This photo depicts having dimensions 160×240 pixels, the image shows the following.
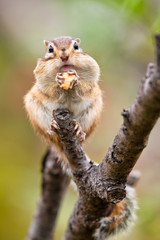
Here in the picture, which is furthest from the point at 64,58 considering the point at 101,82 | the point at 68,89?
the point at 101,82

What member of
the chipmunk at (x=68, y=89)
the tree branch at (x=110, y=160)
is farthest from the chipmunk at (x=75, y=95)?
the tree branch at (x=110, y=160)

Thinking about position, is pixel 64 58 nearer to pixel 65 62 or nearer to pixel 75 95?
pixel 65 62

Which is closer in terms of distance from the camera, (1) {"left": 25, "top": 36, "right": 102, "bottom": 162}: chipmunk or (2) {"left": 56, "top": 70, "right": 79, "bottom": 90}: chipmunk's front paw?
(2) {"left": 56, "top": 70, "right": 79, "bottom": 90}: chipmunk's front paw

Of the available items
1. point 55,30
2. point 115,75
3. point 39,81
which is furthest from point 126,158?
point 55,30

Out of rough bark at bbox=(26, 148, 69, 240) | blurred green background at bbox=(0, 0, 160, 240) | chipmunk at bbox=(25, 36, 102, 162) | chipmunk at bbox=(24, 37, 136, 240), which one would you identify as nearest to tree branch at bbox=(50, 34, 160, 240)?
chipmunk at bbox=(24, 37, 136, 240)

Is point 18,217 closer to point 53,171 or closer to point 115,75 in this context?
point 53,171

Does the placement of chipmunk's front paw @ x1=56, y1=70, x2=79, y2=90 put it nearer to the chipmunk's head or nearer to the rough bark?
the chipmunk's head

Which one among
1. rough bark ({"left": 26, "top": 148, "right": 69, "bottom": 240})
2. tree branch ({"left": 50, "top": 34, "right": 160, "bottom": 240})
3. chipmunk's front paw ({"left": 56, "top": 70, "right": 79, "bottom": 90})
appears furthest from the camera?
rough bark ({"left": 26, "top": 148, "right": 69, "bottom": 240})
